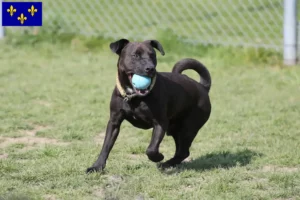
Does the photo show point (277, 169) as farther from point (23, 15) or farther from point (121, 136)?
point (23, 15)

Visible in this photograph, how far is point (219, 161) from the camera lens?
5000mm

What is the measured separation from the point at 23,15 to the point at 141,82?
5877 millimetres

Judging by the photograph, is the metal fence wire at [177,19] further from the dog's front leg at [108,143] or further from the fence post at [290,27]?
the dog's front leg at [108,143]

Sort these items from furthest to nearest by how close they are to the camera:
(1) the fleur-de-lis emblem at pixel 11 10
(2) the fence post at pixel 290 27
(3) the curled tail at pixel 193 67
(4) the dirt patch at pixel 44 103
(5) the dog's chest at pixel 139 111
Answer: (1) the fleur-de-lis emblem at pixel 11 10 → (2) the fence post at pixel 290 27 → (4) the dirt patch at pixel 44 103 → (3) the curled tail at pixel 193 67 → (5) the dog's chest at pixel 139 111

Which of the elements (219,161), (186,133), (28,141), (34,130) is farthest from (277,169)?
(34,130)

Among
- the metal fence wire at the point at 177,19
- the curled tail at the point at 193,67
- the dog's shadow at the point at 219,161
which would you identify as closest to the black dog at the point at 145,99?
the dog's shadow at the point at 219,161

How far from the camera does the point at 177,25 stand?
10156mm

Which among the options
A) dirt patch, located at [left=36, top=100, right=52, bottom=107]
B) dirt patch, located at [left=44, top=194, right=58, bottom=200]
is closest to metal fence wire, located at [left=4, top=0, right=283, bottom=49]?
dirt patch, located at [left=36, top=100, right=52, bottom=107]

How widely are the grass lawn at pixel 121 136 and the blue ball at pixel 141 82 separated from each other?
0.59m

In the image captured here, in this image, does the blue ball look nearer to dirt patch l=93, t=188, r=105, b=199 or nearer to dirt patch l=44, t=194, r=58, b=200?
dirt patch l=93, t=188, r=105, b=199

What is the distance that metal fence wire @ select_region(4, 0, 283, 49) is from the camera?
9.41 meters

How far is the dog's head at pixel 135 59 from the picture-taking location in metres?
4.34

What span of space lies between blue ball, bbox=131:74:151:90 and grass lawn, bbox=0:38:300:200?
1.92ft

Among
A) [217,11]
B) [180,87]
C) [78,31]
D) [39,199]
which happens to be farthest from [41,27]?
[39,199]
